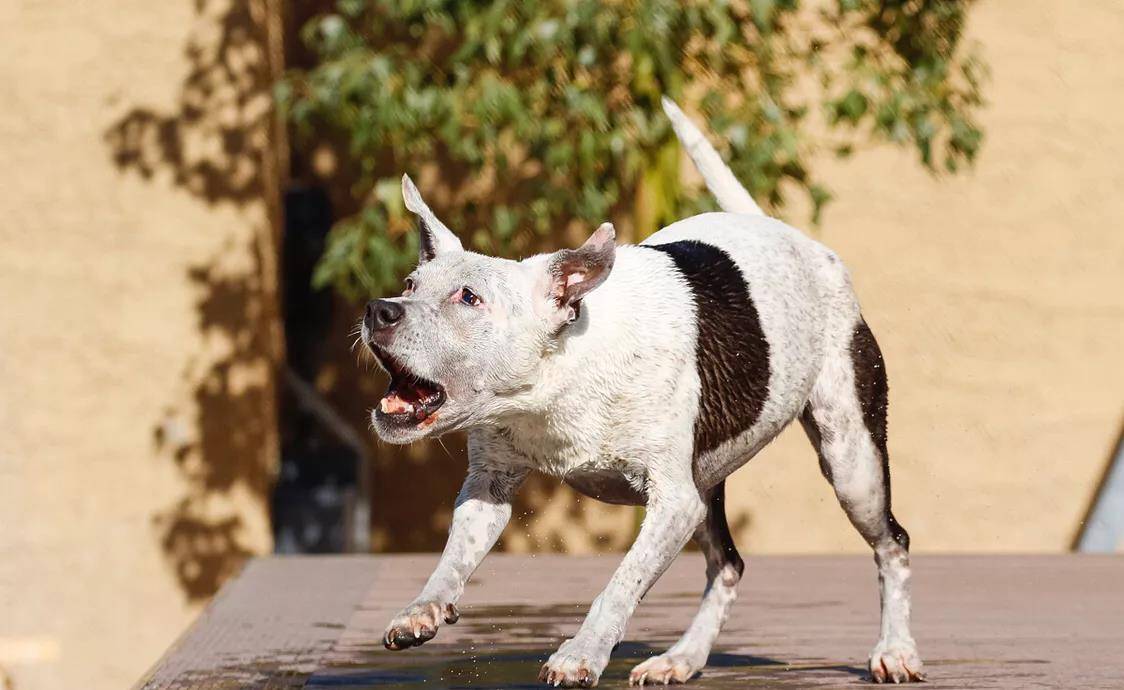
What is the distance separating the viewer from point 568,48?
684cm

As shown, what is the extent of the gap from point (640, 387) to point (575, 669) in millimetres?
648

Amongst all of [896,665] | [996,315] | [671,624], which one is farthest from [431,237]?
[996,315]

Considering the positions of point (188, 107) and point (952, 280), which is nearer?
point (188, 107)

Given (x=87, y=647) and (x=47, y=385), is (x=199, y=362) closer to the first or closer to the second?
(x=47, y=385)

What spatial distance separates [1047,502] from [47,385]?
495 centimetres

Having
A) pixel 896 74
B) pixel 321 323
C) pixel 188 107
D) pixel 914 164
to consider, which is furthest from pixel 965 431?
pixel 188 107

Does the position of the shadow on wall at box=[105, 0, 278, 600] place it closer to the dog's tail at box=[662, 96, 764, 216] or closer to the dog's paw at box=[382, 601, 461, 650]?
the dog's tail at box=[662, 96, 764, 216]

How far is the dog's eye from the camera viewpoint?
3795 millimetres

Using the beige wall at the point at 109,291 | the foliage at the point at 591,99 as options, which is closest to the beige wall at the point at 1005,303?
the foliage at the point at 591,99

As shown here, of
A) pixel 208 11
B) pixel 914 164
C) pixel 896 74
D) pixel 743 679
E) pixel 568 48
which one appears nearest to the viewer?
pixel 743 679

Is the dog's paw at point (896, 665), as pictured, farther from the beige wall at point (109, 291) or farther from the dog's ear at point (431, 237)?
the beige wall at point (109, 291)

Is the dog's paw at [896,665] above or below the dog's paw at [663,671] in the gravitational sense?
below

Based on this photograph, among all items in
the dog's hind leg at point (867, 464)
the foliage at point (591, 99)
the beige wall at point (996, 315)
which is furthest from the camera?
the beige wall at point (996, 315)

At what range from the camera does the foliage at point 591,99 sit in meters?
6.86
